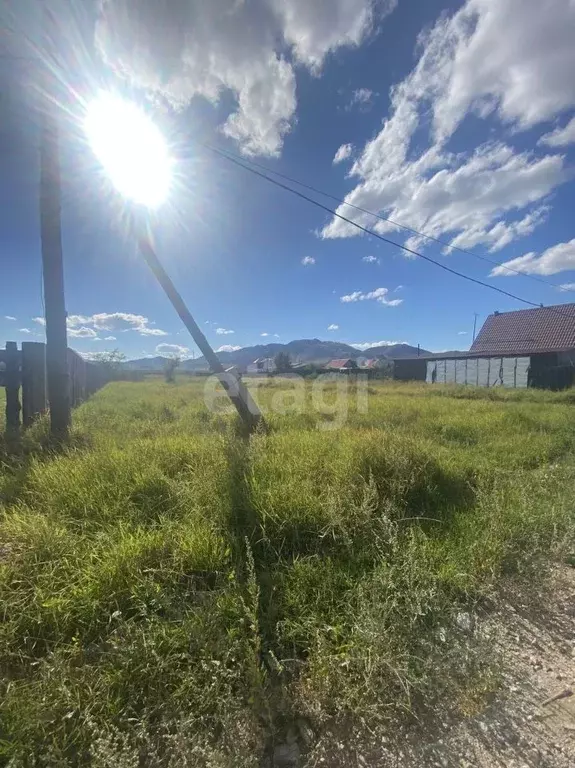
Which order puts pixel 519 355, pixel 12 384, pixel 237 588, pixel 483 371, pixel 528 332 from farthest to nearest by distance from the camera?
1. pixel 528 332
2. pixel 483 371
3. pixel 519 355
4. pixel 12 384
5. pixel 237 588

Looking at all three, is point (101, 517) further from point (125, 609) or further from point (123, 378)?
point (123, 378)

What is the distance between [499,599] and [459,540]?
48 centimetres

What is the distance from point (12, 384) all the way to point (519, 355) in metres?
21.1

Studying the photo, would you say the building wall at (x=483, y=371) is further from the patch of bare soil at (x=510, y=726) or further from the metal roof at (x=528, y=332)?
the patch of bare soil at (x=510, y=726)

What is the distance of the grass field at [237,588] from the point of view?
1.32 m

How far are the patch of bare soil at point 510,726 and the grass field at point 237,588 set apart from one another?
85mm

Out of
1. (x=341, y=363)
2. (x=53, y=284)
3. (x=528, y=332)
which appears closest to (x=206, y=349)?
(x=53, y=284)

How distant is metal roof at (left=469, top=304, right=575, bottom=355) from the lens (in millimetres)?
18938

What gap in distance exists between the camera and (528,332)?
20.9 meters

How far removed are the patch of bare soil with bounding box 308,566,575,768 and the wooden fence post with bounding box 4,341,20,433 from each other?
5.23 meters

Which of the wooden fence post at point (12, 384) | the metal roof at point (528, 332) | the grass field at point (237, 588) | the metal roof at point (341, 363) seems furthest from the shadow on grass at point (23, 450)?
the metal roof at point (341, 363)

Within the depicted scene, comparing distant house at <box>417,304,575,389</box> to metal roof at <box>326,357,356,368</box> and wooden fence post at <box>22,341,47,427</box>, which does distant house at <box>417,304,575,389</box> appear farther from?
metal roof at <box>326,357,356,368</box>

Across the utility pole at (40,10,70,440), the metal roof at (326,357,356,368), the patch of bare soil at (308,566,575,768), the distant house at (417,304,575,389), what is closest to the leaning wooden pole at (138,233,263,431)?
the utility pole at (40,10,70,440)

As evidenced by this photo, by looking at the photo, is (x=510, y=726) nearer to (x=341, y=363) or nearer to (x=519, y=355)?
(x=519, y=355)
